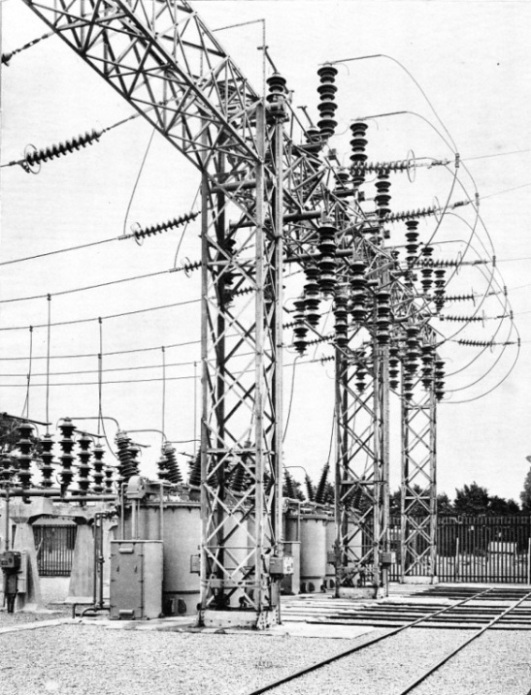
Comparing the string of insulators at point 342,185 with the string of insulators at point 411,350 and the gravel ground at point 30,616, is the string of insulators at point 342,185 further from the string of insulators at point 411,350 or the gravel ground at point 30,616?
the gravel ground at point 30,616

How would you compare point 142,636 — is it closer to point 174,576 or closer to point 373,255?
point 174,576

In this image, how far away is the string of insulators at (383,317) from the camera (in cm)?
2350

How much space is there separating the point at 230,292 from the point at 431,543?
50.5 feet

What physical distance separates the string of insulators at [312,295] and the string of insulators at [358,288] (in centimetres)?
96

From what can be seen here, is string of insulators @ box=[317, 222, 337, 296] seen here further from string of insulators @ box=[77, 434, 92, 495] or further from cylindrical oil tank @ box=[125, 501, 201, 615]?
string of insulators @ box=[77, 434, 92, 495]

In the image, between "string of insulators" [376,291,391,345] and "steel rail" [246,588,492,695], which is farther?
"string of insulators" [376,291,391,345]

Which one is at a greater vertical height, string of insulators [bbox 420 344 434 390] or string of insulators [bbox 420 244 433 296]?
string of insulators [bbox 420 244 433 296]

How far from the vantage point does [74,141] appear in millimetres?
14867

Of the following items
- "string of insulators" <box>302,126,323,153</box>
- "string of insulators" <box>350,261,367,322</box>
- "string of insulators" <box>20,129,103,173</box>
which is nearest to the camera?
"string of insulators" <box>20,129,103,173</box>

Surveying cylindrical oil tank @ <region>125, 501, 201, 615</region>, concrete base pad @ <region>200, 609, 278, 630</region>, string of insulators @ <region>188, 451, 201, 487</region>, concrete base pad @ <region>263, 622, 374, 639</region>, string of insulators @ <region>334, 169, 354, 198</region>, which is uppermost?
string of insulators @ <region>334, 169, 354, 198</region>

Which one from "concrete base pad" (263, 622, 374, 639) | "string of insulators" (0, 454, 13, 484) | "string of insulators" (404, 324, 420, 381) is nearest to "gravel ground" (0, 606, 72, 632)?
"string of insulators" (0, 454, 13, 484)

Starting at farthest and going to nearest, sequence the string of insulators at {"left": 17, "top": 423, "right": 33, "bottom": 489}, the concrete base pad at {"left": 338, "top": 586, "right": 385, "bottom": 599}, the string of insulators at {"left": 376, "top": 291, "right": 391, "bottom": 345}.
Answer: the concrete base pad at {"left": 338, "top": 586, "right": 385, "bottom": 599}, the string of insulators at {"left": 376, "top": 291, "right": 391, "bottom": 345}, the string of insulators at {"left": 17, "top": 423, "right": 33, "bottom": 489}

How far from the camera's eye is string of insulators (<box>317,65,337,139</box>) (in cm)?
1970

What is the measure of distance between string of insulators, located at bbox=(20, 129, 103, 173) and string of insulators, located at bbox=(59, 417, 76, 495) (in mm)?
8434
